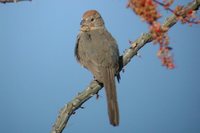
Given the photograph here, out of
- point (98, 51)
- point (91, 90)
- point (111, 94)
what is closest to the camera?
point (91, 90)

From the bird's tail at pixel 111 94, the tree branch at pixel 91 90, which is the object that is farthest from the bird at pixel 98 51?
the tree branch at pixel 91 90

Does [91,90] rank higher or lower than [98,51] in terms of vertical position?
lower

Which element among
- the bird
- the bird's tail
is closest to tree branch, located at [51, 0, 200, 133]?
the bird's tail

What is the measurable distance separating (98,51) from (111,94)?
42.5 inches

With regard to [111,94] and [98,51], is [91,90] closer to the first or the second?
[111,94]

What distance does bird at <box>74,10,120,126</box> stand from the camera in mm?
4102

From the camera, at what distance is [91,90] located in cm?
345

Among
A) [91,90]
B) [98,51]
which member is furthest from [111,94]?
[98,51]

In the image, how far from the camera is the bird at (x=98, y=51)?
4.10 meters

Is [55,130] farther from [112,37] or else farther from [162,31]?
[112,37]

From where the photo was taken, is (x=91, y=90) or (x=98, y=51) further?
(x=98, y=51)

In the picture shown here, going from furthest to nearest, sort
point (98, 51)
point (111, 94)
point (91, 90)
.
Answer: point (98, 51)
point (111, 94)
point (91, 90)

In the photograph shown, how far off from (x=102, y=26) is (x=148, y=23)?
396cm

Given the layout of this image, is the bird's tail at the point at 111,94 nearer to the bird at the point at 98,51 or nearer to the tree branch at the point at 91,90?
the bird at the point at 98,51
